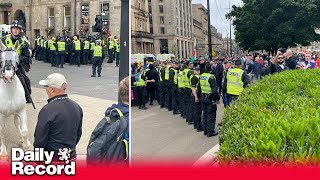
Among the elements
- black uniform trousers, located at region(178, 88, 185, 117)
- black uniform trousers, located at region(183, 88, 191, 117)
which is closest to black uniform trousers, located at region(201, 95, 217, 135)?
black uniform trousers, located at region(183, 88, 191, 117)

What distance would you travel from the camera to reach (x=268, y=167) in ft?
7.96

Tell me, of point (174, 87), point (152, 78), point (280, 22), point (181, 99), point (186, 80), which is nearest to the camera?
point (186, 80)

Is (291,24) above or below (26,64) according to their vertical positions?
above

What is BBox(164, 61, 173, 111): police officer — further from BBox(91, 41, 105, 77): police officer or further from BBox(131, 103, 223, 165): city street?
BBox(91, 41, 105, 77): police officer

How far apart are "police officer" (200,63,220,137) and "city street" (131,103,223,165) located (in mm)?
217

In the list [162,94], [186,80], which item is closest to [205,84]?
[186,80]

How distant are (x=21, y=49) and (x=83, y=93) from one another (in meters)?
0.80

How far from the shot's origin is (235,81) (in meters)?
9.30

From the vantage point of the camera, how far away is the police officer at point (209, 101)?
896 cm

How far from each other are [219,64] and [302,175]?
1301cm

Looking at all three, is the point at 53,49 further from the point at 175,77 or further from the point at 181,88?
the point at 175,77

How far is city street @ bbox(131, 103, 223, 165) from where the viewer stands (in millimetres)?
7359

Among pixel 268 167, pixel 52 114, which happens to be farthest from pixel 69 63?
pixel 268 167

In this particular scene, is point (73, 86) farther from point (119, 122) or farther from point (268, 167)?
point (268, 167)
